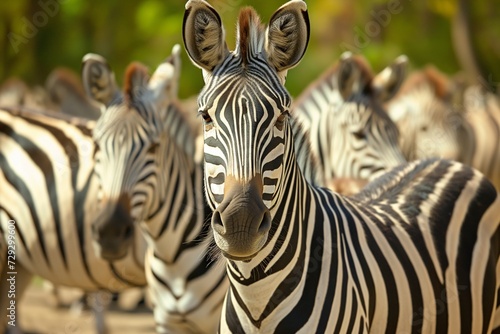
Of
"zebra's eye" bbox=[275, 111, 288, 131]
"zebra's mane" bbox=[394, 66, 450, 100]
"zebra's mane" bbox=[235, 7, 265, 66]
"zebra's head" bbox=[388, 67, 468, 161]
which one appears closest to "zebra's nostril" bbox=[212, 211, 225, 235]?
"zebra's eye" bbox=[275, 111, 288, 131]

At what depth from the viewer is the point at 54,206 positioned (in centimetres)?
709

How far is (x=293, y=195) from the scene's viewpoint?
3.61 meters

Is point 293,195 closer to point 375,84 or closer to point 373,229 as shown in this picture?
point 373,229

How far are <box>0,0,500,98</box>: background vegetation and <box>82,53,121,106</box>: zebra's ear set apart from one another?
39.7 feet

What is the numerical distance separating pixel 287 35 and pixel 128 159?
7.92 ft

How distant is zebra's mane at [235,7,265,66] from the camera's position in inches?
140

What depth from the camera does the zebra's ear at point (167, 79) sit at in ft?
20.7

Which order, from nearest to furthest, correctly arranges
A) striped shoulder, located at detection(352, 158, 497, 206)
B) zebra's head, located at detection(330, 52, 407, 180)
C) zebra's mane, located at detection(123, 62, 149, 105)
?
striped shoulder, located at detection(352, 158, 497, 206), zebra's mane, located at detection(123, 62, 149, 105), zebra's head, located at detection(330, 52, 407, 180)

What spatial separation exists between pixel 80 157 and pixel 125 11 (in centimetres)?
1788

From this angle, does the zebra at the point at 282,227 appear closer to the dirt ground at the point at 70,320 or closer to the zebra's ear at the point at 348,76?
the zebra's ear at the point at 348,76

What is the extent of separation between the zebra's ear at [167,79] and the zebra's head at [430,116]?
561 cm

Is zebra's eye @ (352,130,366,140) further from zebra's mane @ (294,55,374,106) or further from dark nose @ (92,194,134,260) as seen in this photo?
dark nose @ (92,194,134,260)

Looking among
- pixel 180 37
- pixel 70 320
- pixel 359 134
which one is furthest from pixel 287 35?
pixel 180 37

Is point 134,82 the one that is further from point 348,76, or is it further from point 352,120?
point 348,76
